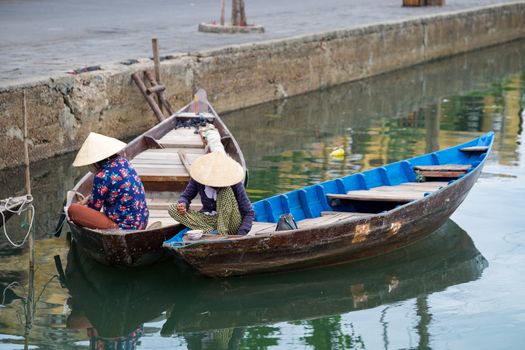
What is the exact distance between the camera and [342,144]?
46.4 ft

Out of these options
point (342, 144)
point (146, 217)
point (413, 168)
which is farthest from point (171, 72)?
point (146, 217)

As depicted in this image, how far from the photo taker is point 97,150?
26.9ft

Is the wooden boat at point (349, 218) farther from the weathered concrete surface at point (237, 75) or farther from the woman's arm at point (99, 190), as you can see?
the weathered concrete surface at point (237, 75)

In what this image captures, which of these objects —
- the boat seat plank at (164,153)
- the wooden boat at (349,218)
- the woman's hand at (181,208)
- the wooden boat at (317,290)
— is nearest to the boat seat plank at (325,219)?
the wooden boat at (349,218)

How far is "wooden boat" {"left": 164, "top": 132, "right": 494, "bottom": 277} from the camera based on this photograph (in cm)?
802

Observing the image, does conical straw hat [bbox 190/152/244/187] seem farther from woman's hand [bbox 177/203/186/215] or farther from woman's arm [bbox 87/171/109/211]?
woman's arm [bbox 87/171/109/211]

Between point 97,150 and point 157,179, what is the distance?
5.33ft

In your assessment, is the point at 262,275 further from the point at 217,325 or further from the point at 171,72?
the point at 171,72

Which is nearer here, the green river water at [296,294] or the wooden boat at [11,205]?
the green river water at [296,294]

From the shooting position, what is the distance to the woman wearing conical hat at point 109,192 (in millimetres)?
8203

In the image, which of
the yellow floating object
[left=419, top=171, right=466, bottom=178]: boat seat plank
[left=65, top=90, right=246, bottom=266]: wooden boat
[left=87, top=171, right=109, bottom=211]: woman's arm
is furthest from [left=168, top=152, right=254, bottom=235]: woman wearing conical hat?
the yellow floating object

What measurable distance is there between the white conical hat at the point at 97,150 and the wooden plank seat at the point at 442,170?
11.0 ft

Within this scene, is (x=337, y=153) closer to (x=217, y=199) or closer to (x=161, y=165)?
(x=161, y=165)

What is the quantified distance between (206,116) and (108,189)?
151 inches
